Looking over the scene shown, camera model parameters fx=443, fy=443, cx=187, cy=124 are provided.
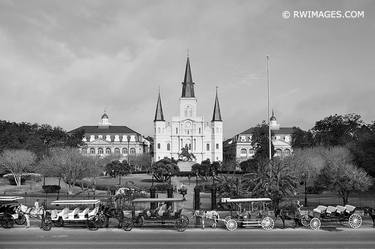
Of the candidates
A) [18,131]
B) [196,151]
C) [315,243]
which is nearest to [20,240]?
[315,243]

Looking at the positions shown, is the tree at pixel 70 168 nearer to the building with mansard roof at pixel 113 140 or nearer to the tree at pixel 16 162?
the tree at pixel 16 162

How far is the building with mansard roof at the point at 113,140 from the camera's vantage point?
437 ft

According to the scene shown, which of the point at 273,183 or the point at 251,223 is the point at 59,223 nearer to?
the point at 251,223

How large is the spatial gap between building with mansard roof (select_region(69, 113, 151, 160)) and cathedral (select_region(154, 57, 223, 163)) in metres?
14.2

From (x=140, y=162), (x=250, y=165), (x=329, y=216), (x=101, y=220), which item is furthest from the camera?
(x=140, y=162)

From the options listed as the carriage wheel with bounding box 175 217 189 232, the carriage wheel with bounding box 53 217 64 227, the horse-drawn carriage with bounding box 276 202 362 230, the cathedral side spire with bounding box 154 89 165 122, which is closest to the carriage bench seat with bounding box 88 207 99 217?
the carriage wheel with bounding box 53 217 64 227

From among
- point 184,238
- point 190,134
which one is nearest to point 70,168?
point 184,238

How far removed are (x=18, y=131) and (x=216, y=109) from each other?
201 ft

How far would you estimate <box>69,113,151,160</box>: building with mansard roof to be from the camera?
133 metres

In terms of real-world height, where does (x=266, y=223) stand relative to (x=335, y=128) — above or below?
below

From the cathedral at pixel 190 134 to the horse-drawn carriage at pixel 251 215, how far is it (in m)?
99.4

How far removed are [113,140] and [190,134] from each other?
27885 millimetres

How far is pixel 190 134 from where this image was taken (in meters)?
123

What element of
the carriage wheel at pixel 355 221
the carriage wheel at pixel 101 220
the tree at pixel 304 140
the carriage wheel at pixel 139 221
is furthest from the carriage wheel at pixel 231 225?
the tree at pixel 304 140
